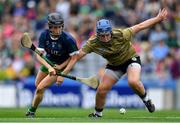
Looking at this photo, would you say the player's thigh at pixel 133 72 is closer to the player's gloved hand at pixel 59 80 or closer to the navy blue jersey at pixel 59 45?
the navy blue jersey at pixel 59 45

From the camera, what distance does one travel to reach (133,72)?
1647 centimetres

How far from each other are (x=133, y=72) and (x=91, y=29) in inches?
428

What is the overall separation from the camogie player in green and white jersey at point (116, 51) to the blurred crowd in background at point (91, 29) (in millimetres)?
8830

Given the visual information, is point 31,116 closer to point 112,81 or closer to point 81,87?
point 112,81

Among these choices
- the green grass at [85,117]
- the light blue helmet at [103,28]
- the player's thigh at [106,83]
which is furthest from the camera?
the player's thigh at [106,83]

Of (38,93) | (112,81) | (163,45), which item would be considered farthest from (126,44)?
(163,45)

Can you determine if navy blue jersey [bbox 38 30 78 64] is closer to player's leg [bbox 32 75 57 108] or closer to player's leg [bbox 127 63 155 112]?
player's leg [bbox 32 75 57 108]

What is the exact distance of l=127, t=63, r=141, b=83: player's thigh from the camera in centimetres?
1633

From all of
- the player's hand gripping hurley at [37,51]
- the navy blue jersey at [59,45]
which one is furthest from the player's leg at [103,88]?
the navy blue jersey at [59,45]

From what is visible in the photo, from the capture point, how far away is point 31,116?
1686 cm

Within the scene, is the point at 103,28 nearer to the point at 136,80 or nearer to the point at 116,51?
the point at 116,51

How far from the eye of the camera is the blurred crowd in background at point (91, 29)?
2589cm

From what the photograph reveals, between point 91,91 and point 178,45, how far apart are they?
10.6 feet

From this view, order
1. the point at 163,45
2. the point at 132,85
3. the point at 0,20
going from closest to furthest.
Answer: the point at 132,85 → the point at 163,45 → the point at 0,20
